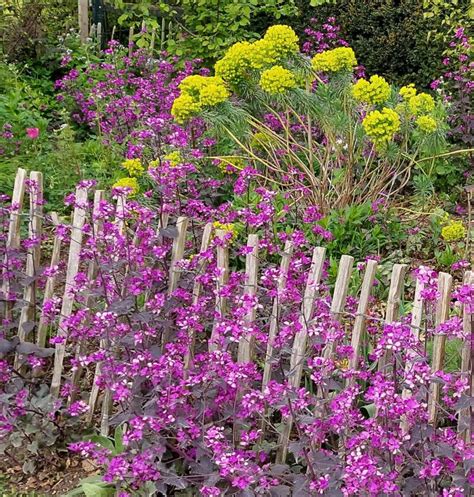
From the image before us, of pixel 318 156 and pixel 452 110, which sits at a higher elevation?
pixel 452 110

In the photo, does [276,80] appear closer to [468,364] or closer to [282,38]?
[282,38]

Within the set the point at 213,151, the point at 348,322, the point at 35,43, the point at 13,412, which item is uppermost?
the point at 35,43

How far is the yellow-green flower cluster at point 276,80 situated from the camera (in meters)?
3.78

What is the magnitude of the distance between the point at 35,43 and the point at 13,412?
5719 mm

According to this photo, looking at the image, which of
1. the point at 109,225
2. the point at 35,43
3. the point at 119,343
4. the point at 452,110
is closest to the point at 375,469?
the point at 119,343

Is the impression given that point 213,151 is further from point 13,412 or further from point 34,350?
point 13,412

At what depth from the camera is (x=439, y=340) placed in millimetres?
2568

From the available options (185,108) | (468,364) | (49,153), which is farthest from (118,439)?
(49,153)

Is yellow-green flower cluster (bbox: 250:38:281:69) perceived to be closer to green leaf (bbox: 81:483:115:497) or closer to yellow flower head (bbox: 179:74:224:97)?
yellow flower head (bbox: 179:74:224:97)

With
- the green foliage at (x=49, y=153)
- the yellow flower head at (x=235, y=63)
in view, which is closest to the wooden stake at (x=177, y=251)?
the yellow flower head at (x=235, y=63)

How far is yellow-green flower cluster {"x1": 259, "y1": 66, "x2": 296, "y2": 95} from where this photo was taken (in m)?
3.78

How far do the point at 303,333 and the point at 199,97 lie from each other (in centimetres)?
169

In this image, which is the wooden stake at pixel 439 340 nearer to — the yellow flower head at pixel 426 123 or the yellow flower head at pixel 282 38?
the yellow flower head at pixel 426 123

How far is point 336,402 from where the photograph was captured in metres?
2.40
